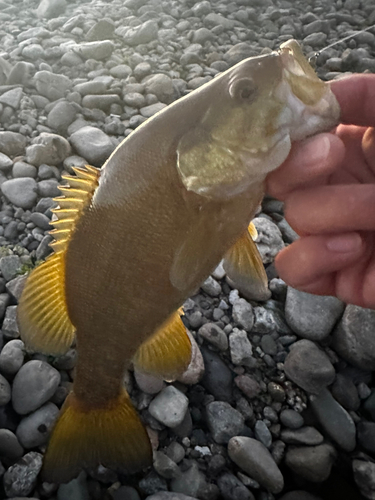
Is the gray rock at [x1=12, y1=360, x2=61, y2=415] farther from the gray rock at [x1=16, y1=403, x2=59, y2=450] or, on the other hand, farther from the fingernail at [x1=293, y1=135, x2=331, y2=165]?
the fingernail at [x1=293, y1=135, x2=331, y2=165]

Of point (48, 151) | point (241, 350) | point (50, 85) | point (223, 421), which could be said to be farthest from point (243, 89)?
point (50, 85)

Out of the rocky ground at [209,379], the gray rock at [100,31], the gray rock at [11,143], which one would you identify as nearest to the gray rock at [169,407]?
the rocky ground at [209,379]

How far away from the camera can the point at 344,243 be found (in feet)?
4.58

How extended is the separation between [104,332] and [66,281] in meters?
0.25

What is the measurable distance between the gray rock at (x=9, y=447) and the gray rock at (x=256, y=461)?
41.5 inches

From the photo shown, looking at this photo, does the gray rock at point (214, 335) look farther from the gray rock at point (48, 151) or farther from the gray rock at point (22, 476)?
the gray rock at point (48, 151)

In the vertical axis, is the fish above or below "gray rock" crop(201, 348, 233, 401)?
above

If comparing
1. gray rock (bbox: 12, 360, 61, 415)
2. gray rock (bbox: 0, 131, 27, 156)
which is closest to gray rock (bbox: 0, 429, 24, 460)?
gray rock (bbox: 12, 360, 61, 415)

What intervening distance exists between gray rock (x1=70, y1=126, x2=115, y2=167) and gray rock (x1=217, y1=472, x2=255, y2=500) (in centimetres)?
241

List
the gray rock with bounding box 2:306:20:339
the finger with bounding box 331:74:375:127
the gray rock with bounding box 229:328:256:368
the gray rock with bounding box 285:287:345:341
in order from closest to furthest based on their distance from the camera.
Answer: the finger with bounding box 331:74:375:127
the gray rock with bounding box 2:306:20:339
the gray rock with bounding box 229:328:256:368
the gray rock with bounding box 285:287:345:341

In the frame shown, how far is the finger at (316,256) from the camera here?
140 cm

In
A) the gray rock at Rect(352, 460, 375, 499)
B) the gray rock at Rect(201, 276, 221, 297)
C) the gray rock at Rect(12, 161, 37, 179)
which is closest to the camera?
the gray rock at Rect(352, 460, 375, 499)

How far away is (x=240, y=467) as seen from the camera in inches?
89.2

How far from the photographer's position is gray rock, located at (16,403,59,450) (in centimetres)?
218
